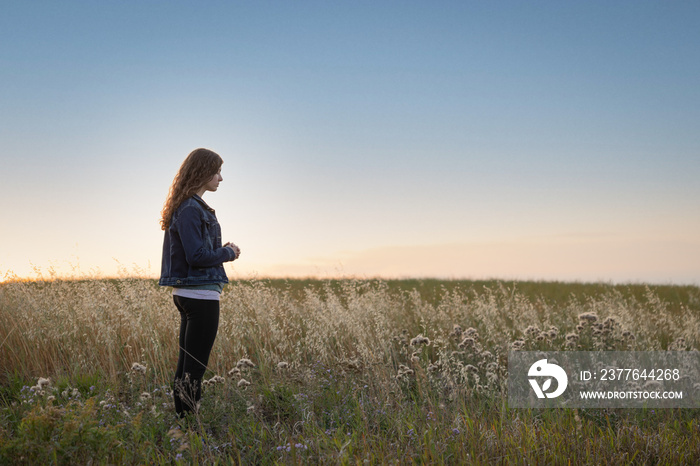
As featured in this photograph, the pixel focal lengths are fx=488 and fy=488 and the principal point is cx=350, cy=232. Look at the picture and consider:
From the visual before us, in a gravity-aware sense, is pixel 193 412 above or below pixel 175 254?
below

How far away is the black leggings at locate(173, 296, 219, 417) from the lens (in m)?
4.07

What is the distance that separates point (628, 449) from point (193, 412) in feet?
12.0

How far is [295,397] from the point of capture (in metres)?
4.55

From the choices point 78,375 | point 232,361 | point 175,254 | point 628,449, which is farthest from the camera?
point 232,361

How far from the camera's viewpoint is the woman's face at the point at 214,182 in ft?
14.1

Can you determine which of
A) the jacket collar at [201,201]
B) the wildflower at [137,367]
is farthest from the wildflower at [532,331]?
the wildflower at [137,367]

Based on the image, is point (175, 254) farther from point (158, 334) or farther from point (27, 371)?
point (27, 371)

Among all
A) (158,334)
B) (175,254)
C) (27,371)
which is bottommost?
(27,371)

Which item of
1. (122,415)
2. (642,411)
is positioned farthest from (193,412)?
(642,411)

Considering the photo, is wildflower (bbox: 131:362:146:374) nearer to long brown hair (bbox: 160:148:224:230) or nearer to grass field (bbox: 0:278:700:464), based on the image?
grass field (bbox: 0:278:700:464)

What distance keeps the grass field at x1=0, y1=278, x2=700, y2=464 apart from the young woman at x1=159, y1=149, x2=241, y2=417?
51cm

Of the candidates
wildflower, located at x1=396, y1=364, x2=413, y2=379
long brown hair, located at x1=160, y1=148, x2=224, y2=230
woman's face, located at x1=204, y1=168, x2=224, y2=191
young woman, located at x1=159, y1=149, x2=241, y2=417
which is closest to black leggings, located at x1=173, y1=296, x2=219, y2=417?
young woman, located at x1=159, y1=149, x2=241, y2=417

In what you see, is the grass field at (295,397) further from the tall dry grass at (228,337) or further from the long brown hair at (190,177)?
the long brown hair at (190,177)

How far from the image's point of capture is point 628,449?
12.3ft
